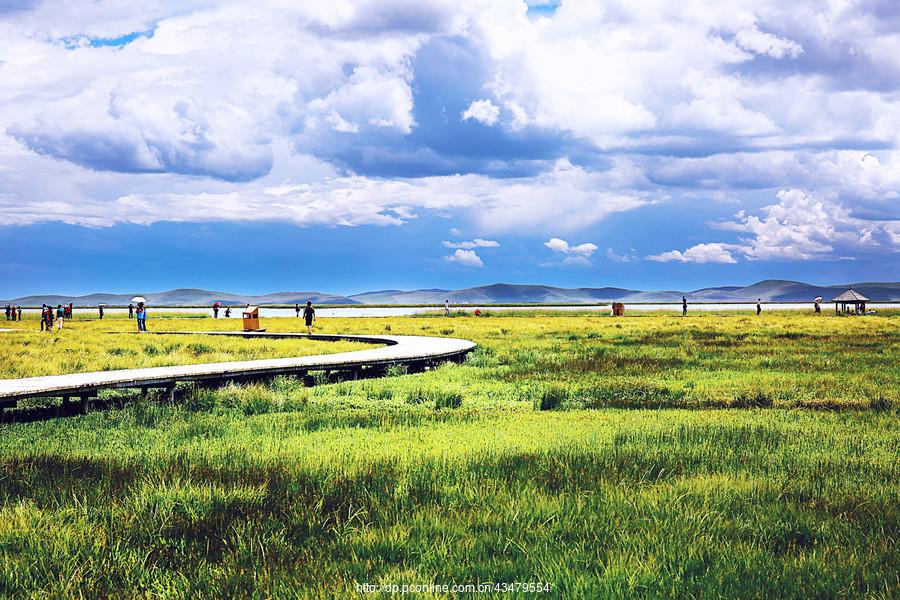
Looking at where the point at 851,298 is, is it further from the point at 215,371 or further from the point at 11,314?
the point at 11,314

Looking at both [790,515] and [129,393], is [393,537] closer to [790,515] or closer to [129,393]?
[790,515]

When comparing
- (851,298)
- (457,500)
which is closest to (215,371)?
(457,500)

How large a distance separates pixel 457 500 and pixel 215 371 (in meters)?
10.8

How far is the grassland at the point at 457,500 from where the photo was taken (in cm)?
500

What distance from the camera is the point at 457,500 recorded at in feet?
21.5

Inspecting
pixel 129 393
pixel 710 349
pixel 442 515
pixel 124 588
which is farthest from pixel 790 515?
pixel 710 349

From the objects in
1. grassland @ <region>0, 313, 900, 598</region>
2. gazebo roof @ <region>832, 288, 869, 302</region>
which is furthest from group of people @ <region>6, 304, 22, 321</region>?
gazebo roof @ <region>832, 288, 869, 302</region>

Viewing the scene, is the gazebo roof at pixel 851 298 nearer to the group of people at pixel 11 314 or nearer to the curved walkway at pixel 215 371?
the curved walkway at pixel 215 371

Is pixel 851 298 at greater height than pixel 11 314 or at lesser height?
lesser

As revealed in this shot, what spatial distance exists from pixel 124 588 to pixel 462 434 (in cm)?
587

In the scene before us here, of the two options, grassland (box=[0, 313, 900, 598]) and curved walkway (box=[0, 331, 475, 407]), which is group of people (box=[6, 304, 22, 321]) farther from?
grassland (box=[0, 313, 900, 598])

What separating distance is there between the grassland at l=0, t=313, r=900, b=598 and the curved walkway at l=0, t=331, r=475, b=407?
65 centimetres

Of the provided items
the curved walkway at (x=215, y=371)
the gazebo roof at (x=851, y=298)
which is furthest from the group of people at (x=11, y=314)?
the gazebo roof at (x=851, y=298)

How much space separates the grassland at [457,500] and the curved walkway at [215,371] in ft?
2.12
